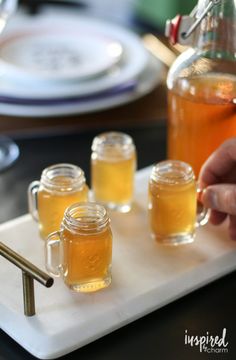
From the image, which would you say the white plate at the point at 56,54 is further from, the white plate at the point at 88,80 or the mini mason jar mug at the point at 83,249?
the mini mason jar mug at the point at 83,249

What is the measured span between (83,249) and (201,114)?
25cm

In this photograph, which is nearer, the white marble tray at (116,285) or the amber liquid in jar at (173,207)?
the white marble tray at (116,285)

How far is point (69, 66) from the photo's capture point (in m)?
1.25

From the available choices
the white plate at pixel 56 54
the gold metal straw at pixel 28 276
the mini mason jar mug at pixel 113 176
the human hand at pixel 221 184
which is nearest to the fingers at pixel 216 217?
the human hand at pixel 221 184

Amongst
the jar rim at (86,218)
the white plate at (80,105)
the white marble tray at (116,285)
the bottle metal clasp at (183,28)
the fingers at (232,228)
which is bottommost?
the white marble tray at (116,285)

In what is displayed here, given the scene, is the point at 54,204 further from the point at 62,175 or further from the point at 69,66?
the point at 69,66

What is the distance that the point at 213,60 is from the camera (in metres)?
0.90

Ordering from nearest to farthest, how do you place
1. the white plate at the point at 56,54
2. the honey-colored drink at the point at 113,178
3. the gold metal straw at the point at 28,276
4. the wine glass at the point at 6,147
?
the gold metal straw at the point at 28,276, the honey-colored drink at the point at 113,178, the wine glass at the point at 6,147, the white plate at the point at 56,54

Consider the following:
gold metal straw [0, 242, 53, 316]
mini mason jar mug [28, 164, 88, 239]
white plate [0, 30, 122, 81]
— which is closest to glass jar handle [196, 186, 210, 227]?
mini mason jar mug [28, 164, 88, 239]

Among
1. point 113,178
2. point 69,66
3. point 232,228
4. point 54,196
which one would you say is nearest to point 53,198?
point 54,196

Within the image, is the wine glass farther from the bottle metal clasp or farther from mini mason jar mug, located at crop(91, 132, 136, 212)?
the bottle metal clasp

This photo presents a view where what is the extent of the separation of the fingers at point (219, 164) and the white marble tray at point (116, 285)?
61mm

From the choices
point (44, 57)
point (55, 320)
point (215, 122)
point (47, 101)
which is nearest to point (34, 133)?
point (47, 101)

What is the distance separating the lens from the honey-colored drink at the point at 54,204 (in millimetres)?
857
